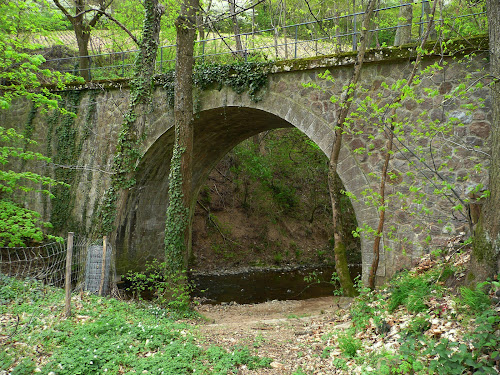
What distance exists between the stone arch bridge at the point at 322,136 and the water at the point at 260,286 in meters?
2.33

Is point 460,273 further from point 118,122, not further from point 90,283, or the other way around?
point 118,122

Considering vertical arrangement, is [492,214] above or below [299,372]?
above

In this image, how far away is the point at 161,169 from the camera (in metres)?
11.3

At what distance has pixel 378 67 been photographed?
22.3 ft

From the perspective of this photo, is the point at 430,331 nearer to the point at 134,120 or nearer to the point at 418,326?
the point at 418,326

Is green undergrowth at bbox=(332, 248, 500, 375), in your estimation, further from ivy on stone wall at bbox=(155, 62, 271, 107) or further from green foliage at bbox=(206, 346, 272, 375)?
ivy on stone wall at bbox=(155, 62, 271, 107)

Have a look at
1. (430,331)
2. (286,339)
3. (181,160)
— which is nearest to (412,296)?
(430,331)

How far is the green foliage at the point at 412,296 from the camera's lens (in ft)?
13.1

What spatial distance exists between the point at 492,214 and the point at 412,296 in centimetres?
121

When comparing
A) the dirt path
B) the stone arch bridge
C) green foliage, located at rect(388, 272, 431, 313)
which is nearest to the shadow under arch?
the stone arch bridge

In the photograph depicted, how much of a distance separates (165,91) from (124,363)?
23.1 feet

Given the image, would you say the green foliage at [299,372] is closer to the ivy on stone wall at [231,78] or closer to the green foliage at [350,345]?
the green foliage at [350,345]

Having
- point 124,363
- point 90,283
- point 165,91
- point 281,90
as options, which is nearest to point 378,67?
point 281,90

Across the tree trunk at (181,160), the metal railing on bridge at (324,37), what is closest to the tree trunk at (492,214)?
the metal railing on bridge at (324,37)
